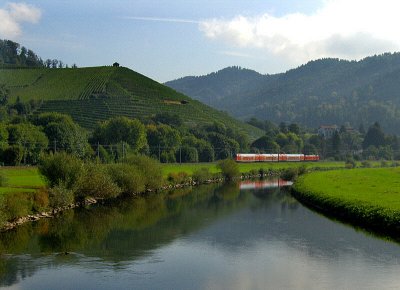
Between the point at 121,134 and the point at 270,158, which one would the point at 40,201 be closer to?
the point at 121,134

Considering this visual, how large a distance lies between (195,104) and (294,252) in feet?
540

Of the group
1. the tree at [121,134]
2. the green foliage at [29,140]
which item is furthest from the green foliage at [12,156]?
the tree at [121,134]

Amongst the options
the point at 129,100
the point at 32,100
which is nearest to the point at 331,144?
the point at 129,100

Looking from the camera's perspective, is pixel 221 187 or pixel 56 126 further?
pixel 56 126

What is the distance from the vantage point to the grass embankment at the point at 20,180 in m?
54.2

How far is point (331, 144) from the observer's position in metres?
196

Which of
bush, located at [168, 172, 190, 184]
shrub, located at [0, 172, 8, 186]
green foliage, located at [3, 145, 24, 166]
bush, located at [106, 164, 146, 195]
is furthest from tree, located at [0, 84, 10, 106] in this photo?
shrub, located at [0, 172, 8, 186]

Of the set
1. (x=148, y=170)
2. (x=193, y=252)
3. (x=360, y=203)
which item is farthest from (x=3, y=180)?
(x=360, y=203)

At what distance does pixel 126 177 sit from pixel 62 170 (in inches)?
555

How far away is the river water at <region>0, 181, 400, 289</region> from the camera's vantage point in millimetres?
27391

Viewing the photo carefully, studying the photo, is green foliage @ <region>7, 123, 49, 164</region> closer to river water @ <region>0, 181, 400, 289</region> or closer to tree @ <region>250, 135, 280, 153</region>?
river water @ <region>0, 181, 400, 289</region>

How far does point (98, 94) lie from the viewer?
16625cm

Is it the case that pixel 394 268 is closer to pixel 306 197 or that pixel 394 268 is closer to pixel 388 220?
pixel 388 220

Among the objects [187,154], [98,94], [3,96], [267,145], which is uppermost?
[98,94]
